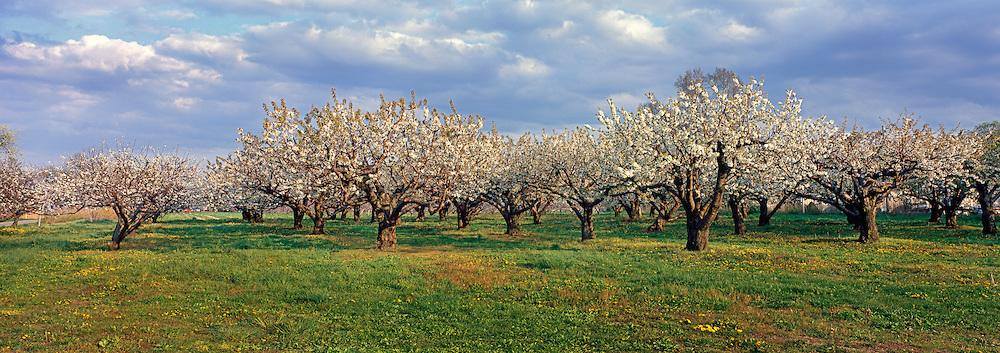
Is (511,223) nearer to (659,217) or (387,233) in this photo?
(659,217)

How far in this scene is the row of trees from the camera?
132ft

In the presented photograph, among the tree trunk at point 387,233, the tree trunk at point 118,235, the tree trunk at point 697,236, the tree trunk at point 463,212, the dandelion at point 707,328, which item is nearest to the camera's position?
the dandelion at point 707,328

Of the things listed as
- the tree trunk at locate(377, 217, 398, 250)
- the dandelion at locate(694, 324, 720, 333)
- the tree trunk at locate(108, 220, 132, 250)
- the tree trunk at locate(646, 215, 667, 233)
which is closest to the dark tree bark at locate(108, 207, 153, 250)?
the tree trunk at locate(108, 220, 132, 250)

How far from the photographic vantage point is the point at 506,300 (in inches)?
915

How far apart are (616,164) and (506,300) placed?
21.7 meters

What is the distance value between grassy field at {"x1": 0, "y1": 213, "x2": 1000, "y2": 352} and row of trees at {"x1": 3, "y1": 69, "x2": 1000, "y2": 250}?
17.5ft

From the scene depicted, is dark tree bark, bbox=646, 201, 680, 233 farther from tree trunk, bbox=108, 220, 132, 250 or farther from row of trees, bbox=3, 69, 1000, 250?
tree trunk, bbox=108, 220, 132, 250

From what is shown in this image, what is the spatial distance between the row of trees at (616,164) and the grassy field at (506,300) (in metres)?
5.33

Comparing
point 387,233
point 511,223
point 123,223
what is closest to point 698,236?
point 387,233

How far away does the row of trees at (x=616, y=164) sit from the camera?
4012 centimetres

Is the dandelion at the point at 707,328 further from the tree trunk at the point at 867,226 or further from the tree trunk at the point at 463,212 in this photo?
the tree trunk at the point at 463,212

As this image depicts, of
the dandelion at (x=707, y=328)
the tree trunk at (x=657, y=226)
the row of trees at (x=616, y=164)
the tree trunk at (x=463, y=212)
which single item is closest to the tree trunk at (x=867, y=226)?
the row of trees at (x=616, y=164)

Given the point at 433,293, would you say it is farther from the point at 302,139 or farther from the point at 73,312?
the point at 302,139

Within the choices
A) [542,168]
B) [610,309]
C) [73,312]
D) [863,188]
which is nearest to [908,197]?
[863,188]
